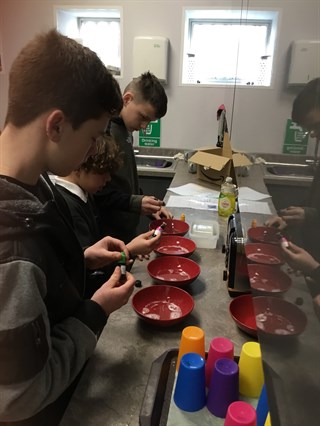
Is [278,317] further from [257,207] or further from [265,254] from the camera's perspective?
[257,207]

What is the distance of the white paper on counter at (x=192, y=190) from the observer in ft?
7.99

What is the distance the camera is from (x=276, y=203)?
842 mm

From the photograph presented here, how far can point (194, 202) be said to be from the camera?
2.27 meters

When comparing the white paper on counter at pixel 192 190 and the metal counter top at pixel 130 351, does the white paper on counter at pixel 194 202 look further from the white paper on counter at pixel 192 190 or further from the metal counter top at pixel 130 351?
the metal counter top at pixel 130 351

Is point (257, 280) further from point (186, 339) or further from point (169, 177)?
point (169, 177)

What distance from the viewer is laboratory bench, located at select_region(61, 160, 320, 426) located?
0.48 metres

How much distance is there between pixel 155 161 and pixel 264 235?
2547mm

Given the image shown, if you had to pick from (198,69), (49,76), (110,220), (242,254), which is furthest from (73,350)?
(198,69)

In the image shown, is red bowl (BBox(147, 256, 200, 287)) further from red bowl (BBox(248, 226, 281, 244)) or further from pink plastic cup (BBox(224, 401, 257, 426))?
pink plastic cup (BBox(224, 401, 257, 426))

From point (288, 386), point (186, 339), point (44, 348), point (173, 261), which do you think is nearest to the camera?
point (288, 386)

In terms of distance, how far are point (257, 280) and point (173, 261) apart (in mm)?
577

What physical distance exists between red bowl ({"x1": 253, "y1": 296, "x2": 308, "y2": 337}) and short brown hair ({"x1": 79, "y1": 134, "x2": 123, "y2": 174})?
0.83m

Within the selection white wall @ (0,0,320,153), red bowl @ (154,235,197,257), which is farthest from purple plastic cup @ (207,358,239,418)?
white wall @ (0,0,320,153)

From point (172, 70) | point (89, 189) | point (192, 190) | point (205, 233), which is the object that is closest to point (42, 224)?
point (89, 189)
